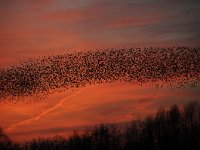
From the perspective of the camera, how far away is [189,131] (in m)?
99.8

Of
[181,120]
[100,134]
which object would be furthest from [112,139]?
[181,120]

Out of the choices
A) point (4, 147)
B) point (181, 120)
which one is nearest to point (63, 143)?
point (4, 147)

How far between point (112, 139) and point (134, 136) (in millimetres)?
6140

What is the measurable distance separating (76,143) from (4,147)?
43.0 feet

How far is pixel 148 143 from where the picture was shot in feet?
339

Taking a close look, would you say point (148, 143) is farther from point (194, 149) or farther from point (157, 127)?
point (194, 149)

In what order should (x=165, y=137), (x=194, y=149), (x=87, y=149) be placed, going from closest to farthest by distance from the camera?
(x=194, y=149) < (x=165, y=137) < (x=87, y=149)

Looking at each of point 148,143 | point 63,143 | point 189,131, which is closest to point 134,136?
point 148,143

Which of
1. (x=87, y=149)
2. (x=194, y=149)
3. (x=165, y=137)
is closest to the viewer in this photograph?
(x=194, y=149)

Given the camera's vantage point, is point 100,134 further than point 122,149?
Yes

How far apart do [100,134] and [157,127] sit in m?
12.5

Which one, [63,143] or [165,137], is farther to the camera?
[63,143]

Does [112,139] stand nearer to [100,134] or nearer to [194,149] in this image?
[100,134]

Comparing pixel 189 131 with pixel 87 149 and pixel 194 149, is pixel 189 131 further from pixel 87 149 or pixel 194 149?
pixel 87 149
